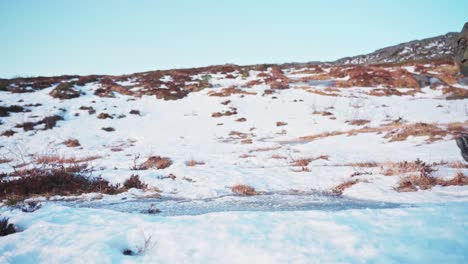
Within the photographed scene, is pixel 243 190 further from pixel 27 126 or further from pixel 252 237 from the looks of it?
pixel 27 126

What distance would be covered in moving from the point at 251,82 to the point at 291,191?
21.4m

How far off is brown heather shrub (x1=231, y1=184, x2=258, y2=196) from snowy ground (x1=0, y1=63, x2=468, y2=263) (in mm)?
187

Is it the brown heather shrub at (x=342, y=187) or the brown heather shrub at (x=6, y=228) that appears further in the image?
the brown heather shrub at (x=342, y=187)

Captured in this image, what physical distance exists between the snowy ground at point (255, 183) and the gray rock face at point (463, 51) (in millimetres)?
2213

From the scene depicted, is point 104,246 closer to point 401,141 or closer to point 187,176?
point 187,176

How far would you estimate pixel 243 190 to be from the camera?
6199mm

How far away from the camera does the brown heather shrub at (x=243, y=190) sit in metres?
6.11

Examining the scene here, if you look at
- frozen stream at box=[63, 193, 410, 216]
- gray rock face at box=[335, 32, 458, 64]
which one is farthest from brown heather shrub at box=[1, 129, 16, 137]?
gray rock face at box=[335, 32, 458, 64]

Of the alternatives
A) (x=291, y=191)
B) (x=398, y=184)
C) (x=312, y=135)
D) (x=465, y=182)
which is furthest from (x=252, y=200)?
(x=312, y=135)

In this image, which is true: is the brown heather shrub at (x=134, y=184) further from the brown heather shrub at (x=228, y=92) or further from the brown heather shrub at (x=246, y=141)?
the brown heather shrub at (x=228, y=92)

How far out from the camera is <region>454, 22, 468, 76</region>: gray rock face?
6.28 meters

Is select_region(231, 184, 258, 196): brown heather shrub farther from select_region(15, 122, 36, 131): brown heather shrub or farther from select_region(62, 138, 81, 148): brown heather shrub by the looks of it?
select_region(15, 122, 36, 131): brown heather shrub

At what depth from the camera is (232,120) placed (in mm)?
18594

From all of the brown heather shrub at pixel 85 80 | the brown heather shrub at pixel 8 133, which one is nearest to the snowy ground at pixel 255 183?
Answer: the brown heather shrub at pixel 8 133
